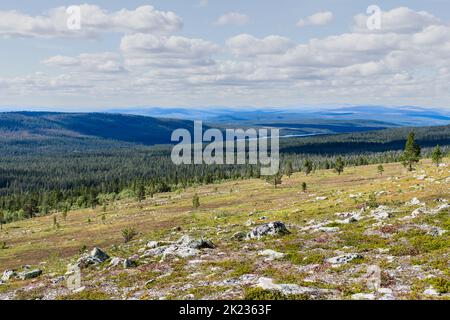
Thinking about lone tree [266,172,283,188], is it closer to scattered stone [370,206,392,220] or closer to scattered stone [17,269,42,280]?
scattered stone [370,206,392,220]

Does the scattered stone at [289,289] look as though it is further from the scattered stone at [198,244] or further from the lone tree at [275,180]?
the lone tree at [275,180]

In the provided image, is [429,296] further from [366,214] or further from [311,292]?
[366,214]

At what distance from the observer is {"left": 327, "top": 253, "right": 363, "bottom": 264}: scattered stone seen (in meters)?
25.6

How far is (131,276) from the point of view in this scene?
27.7 metres

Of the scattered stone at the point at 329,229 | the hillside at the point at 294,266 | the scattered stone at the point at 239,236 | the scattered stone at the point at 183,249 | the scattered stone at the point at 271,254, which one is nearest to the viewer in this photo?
the hillside at the point at 294,266

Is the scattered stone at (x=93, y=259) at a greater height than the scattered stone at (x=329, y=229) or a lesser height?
lesser

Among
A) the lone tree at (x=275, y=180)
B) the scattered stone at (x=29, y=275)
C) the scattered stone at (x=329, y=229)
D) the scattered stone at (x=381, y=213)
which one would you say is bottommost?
the lone tree at (x=275, y=180)

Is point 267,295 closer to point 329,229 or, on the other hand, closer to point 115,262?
point 115,262

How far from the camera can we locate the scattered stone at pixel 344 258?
84.1 feet

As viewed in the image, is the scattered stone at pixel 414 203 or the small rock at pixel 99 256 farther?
the scattered stone at pixel 414 203

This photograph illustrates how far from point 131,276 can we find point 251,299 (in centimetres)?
1121

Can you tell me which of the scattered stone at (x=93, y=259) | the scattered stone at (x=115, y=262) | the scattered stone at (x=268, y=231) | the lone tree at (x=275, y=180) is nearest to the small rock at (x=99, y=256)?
the scattered stone at (x=93, y=259)

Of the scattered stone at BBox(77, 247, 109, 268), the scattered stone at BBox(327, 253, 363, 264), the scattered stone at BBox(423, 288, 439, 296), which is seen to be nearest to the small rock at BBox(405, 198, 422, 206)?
the scattered stone at BBox(327, 253, 363, 264)
